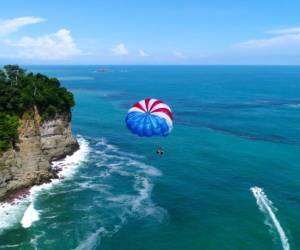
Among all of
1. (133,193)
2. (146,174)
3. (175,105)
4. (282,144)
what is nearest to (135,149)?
(146,174)

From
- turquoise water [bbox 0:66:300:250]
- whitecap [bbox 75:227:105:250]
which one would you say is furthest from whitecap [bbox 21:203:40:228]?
whitecap [bbox 75:227:105:250]

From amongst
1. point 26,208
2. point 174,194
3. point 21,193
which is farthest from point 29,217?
point 174,194

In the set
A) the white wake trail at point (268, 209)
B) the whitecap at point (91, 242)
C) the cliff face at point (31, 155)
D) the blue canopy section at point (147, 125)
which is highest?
the blue canopy section at point (147, 125)

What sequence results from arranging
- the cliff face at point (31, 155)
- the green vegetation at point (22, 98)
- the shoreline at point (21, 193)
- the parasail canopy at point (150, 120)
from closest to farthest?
the parasail canopy at point (150, 120) < the shoreline at point (21, 193) < the cliff face at point (31, 155) < the green vegetation at point (22, 98)

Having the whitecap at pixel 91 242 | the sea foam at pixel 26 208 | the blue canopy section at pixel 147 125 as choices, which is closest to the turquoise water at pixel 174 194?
the whitecap at pixel 91 242

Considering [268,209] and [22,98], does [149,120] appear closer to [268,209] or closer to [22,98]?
[268,209]

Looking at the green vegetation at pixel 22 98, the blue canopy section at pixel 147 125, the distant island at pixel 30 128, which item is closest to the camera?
the blue canopy section at pixel 147 125

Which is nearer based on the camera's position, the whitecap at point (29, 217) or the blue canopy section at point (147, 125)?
the whitecap at point (29, 217)

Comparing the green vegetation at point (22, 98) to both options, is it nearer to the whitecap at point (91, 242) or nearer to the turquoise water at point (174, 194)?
the turquoise water at point (174, 194)

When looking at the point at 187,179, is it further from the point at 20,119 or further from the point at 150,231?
the point at 20,119
